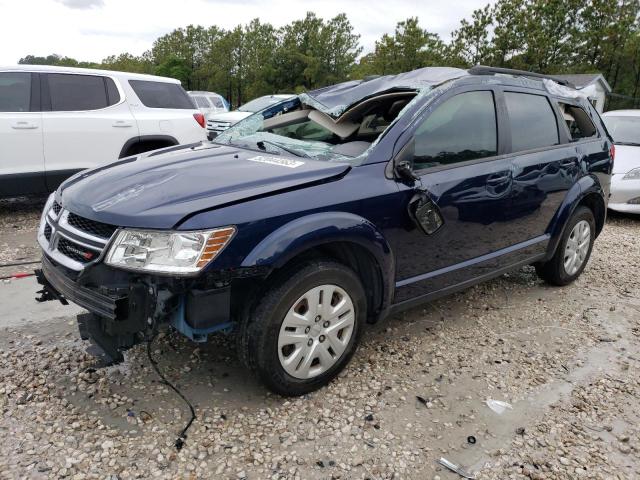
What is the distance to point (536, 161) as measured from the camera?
388 centimetres

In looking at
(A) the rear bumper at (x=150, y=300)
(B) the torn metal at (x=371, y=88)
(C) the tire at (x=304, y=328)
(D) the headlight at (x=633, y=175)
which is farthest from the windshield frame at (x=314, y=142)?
(D) the headlight at (x=633, y=175)

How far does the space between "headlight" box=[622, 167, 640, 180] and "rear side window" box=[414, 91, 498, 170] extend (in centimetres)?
533

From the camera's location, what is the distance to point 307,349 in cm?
275

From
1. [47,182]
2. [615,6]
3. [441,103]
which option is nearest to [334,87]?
[441,103]

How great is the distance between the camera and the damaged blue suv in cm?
239

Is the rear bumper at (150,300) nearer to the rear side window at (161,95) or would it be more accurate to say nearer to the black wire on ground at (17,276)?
the black wire on ground at (17,276)

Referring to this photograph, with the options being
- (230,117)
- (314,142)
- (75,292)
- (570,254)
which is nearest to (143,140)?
(314,142)

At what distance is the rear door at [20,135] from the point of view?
594cm

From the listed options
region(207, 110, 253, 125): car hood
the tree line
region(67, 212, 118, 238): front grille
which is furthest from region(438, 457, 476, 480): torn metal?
the tree line

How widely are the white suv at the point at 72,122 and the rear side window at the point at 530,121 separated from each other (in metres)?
4.70

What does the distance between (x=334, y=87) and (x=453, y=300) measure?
1994 mm

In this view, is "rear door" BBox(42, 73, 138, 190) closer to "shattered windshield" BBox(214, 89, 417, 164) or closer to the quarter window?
"shattered windshield" BBox(214, 89, 417, 164)

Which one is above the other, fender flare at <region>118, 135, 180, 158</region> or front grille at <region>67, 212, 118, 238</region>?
front grille at <region>67, 212, 118, 238</region>

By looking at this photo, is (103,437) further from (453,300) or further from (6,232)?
(6,232)
